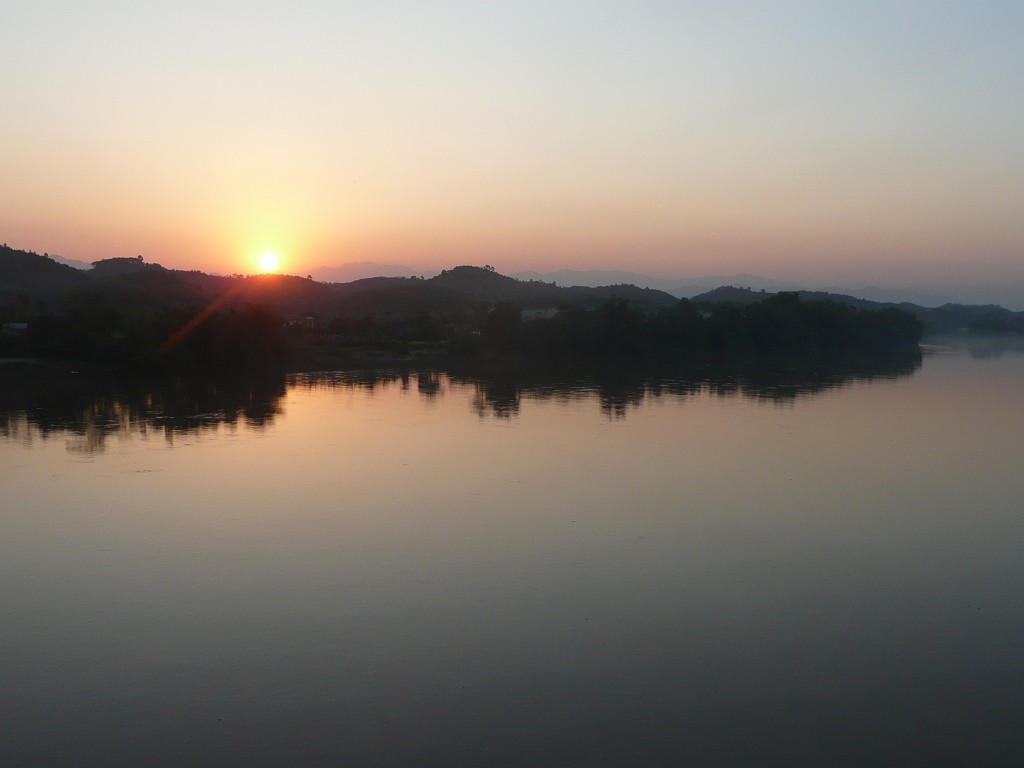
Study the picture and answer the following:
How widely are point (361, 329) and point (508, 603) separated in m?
71.3

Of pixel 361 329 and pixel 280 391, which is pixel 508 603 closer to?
pixel 280 391

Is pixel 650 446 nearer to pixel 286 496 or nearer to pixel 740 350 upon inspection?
pixel 286 496

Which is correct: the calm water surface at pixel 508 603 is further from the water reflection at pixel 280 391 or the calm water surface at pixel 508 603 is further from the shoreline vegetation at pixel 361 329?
the shoreline vegetation at pixel 361 329

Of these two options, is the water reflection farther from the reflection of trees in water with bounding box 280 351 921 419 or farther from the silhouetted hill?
the silhouetted hill

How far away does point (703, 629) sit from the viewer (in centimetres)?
1255

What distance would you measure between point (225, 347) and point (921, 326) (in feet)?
310

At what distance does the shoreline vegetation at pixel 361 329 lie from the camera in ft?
179

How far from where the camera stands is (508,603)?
13.6 m

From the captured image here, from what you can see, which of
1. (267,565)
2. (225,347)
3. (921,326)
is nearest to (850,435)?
(267,565)

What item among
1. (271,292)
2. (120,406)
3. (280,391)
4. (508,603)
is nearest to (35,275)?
(271,292)

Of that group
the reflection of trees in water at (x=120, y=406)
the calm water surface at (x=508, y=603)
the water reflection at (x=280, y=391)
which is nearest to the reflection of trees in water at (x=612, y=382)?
the water reflection at (x=280, y=391)

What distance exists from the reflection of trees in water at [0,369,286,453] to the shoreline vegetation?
524cm

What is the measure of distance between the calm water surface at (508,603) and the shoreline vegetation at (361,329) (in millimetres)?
26975

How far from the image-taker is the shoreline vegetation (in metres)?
54.6
